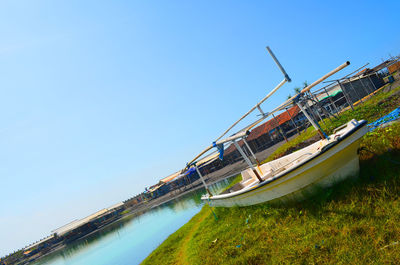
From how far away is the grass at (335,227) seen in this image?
3.33m

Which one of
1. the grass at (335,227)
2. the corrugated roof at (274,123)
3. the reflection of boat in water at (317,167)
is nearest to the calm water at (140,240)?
the grass at (335,227)

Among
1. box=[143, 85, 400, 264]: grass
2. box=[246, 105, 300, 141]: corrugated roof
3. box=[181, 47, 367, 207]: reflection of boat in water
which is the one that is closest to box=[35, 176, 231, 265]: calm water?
box=[143, 85, 400, 264]: grass

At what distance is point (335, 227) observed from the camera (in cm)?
406

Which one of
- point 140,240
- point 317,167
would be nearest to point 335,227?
point 317,167

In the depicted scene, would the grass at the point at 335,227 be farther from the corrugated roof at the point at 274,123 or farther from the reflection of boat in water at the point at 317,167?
the corrugated roof at the point at 274,123

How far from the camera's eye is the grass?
131 inches

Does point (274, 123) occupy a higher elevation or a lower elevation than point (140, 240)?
higher

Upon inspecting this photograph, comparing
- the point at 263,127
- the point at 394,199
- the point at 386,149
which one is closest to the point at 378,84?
the point at 263,127

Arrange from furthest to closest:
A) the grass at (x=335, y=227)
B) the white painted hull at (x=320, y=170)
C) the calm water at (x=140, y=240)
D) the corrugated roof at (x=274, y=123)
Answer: the corrugated roof at (x=274, y=123) < the calm water at (x=140, y=240) < the white painted hull at (x=320, y=170) < the grass at (x=335, y=227)

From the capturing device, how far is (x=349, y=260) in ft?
10.3

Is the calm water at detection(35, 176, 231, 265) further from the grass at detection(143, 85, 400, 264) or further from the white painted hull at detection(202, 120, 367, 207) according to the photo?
the white painted hull at detection(202, 120, 367, 207)

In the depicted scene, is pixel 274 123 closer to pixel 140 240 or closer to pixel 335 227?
pixel 140 240

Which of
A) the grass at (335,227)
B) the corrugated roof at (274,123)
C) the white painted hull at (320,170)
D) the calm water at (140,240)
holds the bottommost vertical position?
the calm water at (140,240)

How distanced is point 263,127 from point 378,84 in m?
16.1
